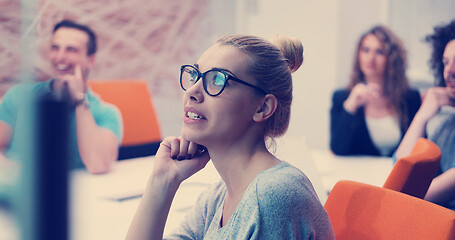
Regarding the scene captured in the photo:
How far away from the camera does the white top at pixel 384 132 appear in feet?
8.21

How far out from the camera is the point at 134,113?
2.66 metres

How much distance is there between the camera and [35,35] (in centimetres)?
21

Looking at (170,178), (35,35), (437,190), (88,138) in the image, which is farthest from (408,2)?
(35,35)

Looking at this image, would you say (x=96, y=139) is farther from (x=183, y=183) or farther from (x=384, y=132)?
(x=384, y=132)

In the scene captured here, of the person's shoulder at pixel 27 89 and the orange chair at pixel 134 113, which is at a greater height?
the person's shoulder at pixel 27 89

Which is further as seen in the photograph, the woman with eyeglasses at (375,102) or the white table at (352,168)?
the woman with eyeglasses at (375,102)

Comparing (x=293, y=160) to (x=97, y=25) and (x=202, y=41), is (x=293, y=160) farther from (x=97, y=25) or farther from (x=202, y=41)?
(x=202, y=41)

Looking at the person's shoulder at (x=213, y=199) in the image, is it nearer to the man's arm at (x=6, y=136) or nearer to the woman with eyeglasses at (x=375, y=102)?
the man's arm at (x=6, y=136)

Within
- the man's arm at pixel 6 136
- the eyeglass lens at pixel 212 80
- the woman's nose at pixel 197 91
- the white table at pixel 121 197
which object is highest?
the man's arm at pixel 6 136

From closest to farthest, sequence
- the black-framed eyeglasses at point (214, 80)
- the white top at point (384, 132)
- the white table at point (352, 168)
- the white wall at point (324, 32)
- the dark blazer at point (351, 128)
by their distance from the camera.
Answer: the black-framed eyeglasses at point (214, 80)
the white table at point (352, 168)
the dark blazer at point (351, 128)
the white top at point (384, 132)
the white wall at point (324, 32)

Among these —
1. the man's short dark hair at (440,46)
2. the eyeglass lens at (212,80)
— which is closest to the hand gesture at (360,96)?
the man's short dark hair at (440,46)

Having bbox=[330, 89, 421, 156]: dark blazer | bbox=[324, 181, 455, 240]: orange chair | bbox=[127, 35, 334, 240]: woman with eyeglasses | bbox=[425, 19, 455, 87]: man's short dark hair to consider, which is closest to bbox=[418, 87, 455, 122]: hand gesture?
bbox=[425, 19, 455, 87]: man's short dark hair

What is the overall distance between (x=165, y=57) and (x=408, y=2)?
200 cm

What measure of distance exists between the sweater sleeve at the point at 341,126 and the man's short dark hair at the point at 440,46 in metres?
0.45
